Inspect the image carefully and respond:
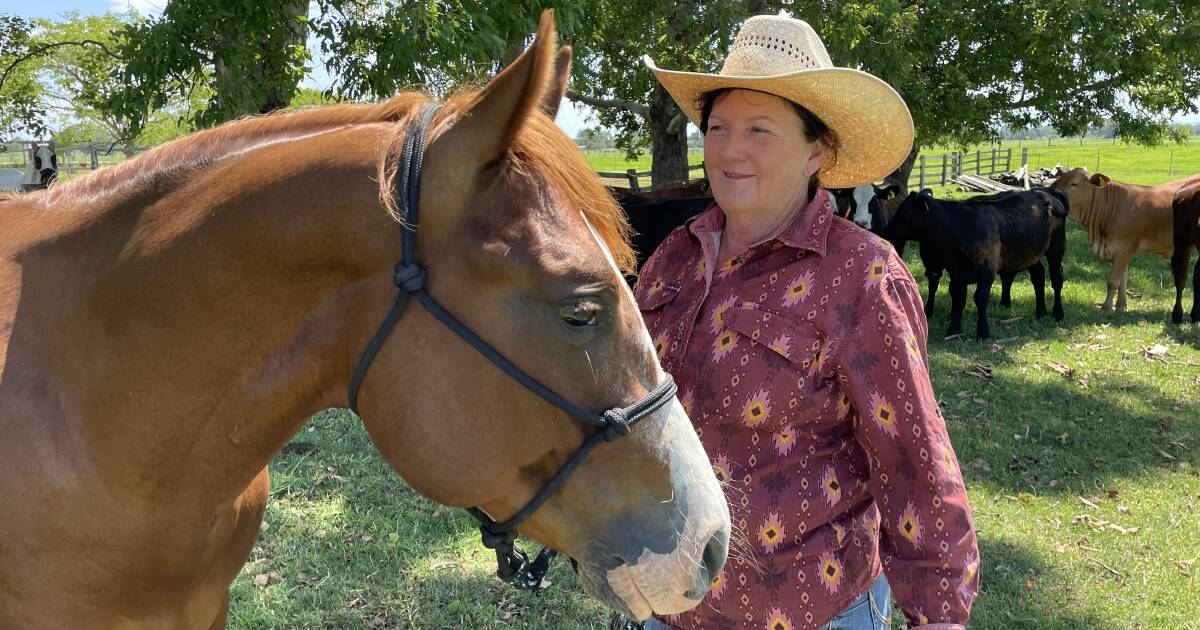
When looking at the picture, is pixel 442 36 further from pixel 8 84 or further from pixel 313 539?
pixel 8 84

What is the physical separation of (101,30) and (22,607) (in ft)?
87.1

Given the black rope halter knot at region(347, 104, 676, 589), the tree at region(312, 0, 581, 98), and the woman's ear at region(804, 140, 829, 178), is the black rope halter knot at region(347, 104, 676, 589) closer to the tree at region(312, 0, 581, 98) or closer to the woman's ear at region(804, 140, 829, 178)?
the woman's ear at region(804, 140, 829, 178)

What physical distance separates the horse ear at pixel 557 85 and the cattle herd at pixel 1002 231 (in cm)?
711

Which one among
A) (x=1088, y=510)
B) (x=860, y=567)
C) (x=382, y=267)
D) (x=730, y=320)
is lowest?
(x=1088, y=510)

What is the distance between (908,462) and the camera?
155 cm

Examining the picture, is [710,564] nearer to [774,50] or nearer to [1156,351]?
[774,50]

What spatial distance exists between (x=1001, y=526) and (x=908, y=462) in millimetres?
3694

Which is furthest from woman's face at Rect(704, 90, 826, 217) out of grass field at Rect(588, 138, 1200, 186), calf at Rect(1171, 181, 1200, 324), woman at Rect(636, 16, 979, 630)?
grass field at Rect(588, 138, 1200, 186)

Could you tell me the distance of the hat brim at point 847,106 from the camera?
1766 mm

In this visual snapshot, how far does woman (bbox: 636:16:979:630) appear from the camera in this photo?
1.54m

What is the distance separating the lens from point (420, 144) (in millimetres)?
1289

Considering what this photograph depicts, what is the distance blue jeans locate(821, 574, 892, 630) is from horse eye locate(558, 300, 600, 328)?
0.95 meters

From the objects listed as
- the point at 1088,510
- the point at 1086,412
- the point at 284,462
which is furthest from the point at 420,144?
the point at 1086,412

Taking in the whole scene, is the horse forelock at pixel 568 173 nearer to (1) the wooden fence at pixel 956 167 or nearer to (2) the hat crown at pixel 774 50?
A: (2) the hat crown at pixel 774 50
